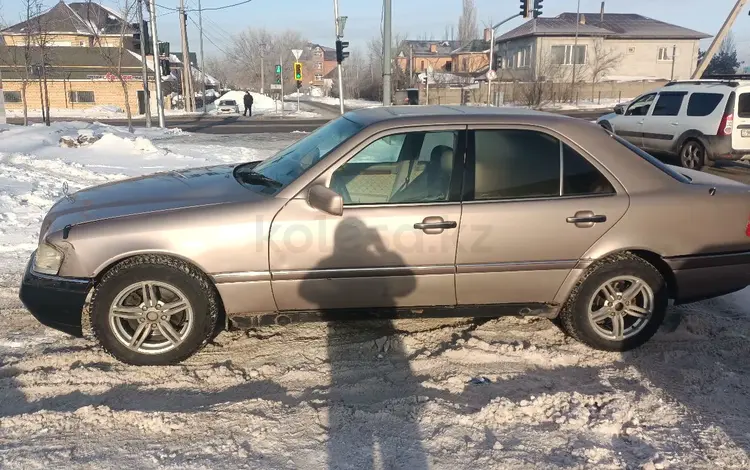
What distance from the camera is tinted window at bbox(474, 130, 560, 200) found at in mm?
3979

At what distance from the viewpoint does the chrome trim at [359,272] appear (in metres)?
3.81

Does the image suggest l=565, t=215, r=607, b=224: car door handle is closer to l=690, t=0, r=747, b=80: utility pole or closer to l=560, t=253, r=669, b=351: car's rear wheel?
l=560, t=253, r=669, b=351: car's rear wheel

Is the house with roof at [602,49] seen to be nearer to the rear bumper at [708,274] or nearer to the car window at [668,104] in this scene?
the car window at [668,104]

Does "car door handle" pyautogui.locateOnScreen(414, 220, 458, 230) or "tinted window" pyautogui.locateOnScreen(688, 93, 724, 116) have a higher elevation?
"tinted window" pyautogui.locateOnScreen(688, 93, 724, 116)

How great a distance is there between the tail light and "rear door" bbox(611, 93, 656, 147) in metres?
2.14

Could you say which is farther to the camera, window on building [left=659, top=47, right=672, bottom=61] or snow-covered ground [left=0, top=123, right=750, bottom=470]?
window on building [left=659, top=47, right=672, bottom=61]

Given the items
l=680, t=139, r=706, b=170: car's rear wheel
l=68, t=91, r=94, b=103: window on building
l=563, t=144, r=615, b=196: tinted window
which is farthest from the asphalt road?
l=563, t=144, r=615, b=196: tinted window

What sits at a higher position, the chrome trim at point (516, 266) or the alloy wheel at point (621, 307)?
the chrome trim at point (516, 266)

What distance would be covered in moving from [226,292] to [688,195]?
3.10 metres

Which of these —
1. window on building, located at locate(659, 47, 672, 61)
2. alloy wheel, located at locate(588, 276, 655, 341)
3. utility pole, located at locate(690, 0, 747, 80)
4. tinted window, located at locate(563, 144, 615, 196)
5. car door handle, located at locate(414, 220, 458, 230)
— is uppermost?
window on building, located at locate(659, 47, 672, 61)

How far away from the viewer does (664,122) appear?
1346cm

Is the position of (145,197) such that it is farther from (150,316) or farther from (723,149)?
(723,149)

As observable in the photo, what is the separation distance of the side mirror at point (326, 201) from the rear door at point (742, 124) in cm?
1125

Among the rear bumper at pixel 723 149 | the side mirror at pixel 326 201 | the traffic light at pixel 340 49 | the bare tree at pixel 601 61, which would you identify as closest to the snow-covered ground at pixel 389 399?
the side mirror at pixel 326 201
